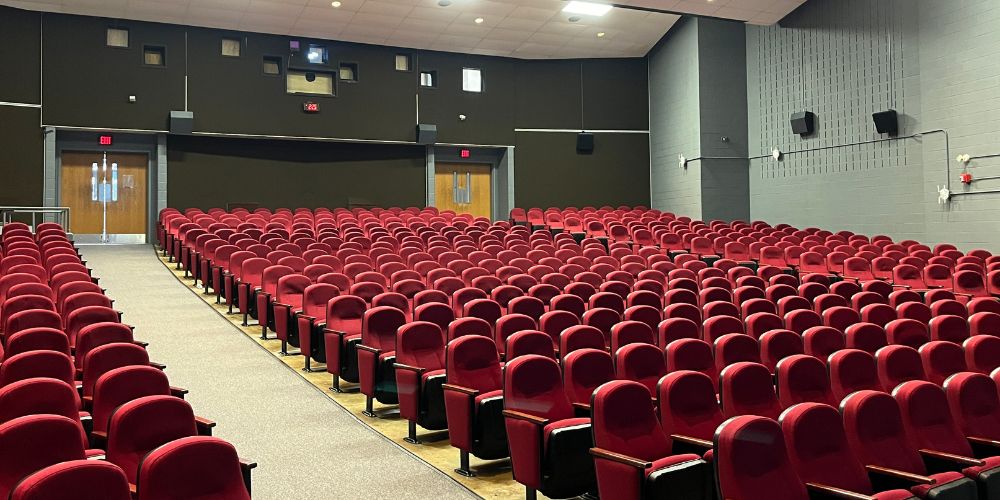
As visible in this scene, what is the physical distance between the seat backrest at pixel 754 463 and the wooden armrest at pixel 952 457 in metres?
0.74

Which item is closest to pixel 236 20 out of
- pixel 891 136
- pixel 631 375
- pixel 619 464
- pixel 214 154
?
pixel 214 154

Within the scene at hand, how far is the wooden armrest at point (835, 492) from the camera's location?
2.62 m

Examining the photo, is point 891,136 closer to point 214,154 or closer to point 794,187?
point 794,187

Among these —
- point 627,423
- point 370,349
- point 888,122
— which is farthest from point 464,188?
point 627,423

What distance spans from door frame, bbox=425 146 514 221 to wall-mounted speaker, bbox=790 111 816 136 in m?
5.38

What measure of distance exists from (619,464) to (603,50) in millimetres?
13469

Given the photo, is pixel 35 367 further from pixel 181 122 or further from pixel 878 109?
pixel 878 109

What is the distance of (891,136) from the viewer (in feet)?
36.7

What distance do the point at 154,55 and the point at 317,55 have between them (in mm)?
2681

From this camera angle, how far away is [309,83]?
14.0 meters

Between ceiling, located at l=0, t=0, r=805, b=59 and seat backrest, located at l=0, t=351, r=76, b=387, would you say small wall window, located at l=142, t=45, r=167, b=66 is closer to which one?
ceiling, located at l=0, t=0, r=805, b=59

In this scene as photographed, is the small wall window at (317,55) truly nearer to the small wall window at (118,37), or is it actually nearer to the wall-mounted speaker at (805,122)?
the small wall window at (118,37)

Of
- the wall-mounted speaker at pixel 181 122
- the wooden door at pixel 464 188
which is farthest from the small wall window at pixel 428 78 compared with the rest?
the wall-mounted speaker at pixel 181 122

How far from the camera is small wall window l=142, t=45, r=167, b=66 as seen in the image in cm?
1284
